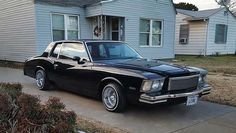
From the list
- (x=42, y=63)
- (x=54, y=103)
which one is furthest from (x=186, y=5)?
(x=54, y=103)

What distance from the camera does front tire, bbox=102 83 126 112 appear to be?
17.4 ft

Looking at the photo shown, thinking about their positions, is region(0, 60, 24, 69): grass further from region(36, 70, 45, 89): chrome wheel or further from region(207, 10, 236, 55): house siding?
Answer: region(207, 10, 236, 55): house siding

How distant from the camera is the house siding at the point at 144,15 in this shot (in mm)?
14604

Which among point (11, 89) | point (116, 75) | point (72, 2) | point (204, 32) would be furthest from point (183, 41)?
point (11, 89)

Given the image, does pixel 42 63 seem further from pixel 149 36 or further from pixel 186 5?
pixel 186 5

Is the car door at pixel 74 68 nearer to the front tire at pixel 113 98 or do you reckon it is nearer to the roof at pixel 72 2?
the front tire at pixel 113 98

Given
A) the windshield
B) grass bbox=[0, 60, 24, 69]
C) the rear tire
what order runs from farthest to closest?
1. grass bbox=[0, 60, 24, 69]
2. the rear tire
3. the windshield

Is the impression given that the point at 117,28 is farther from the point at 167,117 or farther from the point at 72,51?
the point at 167,117

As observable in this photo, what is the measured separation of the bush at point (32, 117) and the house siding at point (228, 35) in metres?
19.5

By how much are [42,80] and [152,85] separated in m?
4.09

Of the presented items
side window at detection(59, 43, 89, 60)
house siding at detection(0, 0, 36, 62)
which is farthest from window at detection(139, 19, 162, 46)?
side window at detection(59, 43, 89, 60)

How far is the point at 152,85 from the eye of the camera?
485 centimetres

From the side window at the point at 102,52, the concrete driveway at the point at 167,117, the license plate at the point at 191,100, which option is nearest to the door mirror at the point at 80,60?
the side window at the point at 102,52

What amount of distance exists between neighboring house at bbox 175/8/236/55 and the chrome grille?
16.5 metres
